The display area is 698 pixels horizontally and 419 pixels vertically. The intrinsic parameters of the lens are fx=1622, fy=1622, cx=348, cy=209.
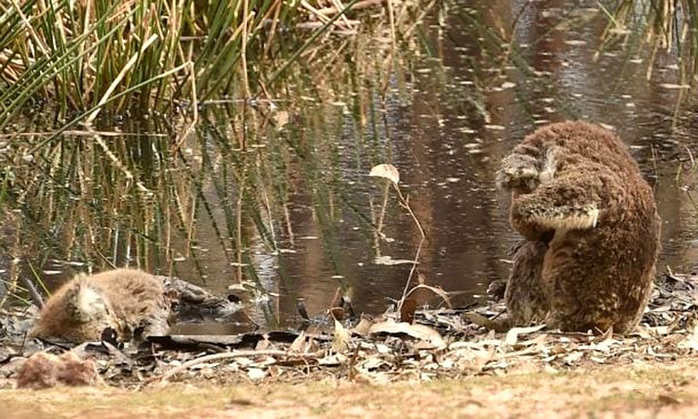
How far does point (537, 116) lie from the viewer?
1080 centimetres

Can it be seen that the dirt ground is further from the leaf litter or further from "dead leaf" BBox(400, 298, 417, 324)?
"dead leaf" BBox(400, 298, 417, 324)

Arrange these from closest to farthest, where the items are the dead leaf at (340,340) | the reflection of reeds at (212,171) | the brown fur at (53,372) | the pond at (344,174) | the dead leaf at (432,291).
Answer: the brown fur at (53,372), the dead leaf at (340,340), the dead leaf at (432,291), the pond at (344,174), the reflection of reeds at (212,171)

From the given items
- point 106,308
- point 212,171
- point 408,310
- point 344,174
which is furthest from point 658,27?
point 106,308

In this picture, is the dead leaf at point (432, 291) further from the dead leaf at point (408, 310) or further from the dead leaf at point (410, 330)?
the dead leaf at point (410, 330)

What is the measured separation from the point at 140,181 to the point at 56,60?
2.81ft

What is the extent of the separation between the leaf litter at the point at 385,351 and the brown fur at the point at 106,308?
0.21 m

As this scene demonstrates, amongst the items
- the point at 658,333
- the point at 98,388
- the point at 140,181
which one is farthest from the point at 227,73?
the point at 98,388

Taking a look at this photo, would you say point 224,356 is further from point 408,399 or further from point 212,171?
point 212,171

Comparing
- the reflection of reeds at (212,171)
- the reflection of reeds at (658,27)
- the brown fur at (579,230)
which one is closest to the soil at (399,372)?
the brown fur at (579,230)

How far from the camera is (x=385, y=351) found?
5656 mm

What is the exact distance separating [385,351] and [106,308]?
143 centimetres

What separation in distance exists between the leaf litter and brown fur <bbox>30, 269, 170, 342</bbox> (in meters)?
0.21

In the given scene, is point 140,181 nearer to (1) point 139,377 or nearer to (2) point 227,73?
(2) point 227,73

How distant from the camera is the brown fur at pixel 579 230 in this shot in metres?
5.65
